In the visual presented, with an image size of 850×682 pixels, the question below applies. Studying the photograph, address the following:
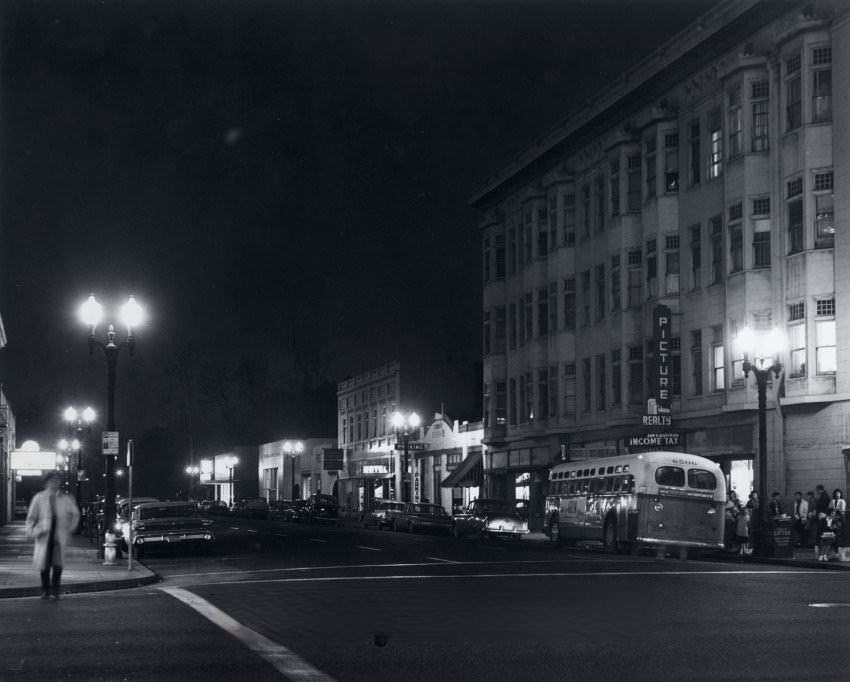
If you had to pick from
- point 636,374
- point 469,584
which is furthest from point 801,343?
point 469,584

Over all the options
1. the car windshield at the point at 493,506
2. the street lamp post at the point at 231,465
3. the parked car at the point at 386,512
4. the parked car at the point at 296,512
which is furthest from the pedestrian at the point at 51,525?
the street lamp post at the point at 231,465

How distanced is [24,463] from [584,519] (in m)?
27.4

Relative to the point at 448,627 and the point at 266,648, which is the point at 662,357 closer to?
the point at 448,627

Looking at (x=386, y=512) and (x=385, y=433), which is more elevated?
(x=385, y=433)

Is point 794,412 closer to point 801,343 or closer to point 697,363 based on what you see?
point 801,343

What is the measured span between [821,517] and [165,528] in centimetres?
1686

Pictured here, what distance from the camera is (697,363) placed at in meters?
47.6

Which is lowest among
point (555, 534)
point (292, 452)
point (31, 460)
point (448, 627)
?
point (555, 534)

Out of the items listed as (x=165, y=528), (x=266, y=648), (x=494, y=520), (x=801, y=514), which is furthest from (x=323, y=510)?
(x=266, y=648)

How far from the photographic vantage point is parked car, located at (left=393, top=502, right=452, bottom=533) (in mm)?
56625

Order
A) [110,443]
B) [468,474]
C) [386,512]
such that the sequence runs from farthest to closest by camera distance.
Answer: [468,474] → [386,512] → [110,443]

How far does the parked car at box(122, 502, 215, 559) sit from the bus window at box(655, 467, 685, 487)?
12072 millimetres

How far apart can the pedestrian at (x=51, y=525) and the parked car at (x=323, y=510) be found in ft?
173

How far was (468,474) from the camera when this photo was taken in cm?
7175
